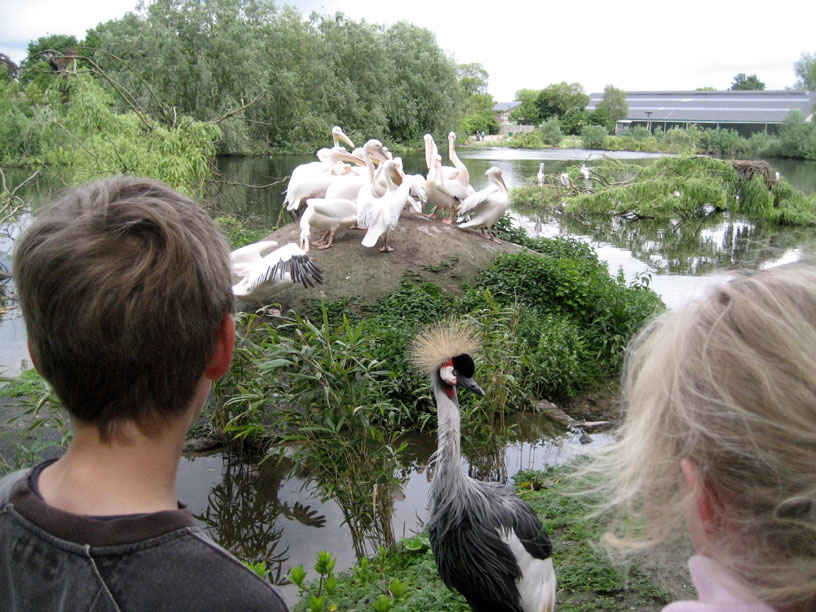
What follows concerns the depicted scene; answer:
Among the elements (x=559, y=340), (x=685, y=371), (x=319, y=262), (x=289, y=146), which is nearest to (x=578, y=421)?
(x=559, y=340)

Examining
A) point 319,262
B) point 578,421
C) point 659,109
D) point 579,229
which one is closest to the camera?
point 578,421

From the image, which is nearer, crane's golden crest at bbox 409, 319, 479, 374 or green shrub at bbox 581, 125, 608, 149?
crane's golden crest at bbox 409, 319, 479, 374

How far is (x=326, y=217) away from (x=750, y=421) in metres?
7.29

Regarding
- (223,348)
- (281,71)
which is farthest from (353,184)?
(281,71)

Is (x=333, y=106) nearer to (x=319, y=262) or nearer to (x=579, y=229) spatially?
(x=579, y=229)

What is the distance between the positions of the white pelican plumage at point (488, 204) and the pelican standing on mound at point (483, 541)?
240 inches

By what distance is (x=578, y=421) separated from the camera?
6.14 meters

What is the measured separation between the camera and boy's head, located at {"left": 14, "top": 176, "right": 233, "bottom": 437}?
3.21 ft

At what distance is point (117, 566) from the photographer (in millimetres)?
912

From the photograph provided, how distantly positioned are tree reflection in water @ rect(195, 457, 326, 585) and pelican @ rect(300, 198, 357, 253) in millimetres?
3227

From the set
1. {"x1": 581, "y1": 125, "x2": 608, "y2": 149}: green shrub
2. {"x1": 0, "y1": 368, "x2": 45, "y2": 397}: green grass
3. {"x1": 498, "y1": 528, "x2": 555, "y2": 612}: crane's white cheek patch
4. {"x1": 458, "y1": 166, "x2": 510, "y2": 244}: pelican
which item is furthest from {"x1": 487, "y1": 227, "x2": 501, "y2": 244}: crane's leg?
{"x1": 581, "y1": 125, "x2": 608, "y2": 149}: green shrub

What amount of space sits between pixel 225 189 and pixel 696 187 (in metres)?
12.3

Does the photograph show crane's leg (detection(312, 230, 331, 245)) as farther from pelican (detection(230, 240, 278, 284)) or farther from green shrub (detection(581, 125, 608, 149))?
green shrub (detection(581, 125, 608, 149))

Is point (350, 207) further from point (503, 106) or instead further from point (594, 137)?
point (503, 106)
